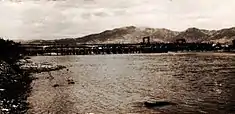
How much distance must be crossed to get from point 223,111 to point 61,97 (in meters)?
28.3

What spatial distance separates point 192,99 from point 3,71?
43.3m

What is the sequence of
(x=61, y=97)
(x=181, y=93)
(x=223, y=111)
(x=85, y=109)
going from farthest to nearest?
(x=181, y=93)
(x=61, y=97)
(x=85, y=109)
(x=223, y=111)

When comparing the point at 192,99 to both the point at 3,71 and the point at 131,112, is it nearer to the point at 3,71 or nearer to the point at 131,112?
the point at 131,112

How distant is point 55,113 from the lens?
50.8 m

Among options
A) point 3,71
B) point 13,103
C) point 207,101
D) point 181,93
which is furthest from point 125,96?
point 3,71

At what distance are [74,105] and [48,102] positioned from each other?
183 inches

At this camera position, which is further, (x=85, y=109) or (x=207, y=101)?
(x=207, y=101)

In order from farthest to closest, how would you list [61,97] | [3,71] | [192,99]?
[3,71]
[61,97]
[192,99]

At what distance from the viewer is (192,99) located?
206ft

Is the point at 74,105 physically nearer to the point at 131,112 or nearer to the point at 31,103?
the point at 31,103

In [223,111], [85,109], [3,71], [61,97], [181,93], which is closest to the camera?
[223,111]

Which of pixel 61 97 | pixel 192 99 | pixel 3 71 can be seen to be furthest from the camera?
pixel 3 71

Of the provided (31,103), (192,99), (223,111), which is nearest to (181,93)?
(192,99)

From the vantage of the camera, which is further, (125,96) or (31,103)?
(125,96)
